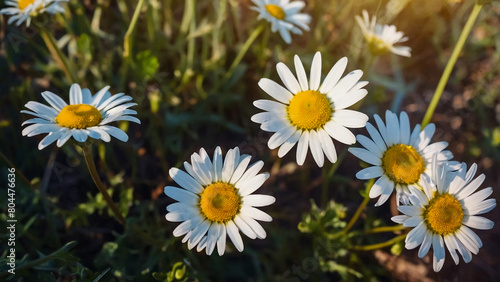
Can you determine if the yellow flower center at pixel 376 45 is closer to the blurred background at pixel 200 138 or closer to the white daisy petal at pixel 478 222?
the blurred background at pixel 200 138

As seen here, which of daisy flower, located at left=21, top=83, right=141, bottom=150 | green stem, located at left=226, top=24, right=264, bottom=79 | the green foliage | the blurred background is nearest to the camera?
daisy flower, located at left=21, top=83, right=141, bottom=150

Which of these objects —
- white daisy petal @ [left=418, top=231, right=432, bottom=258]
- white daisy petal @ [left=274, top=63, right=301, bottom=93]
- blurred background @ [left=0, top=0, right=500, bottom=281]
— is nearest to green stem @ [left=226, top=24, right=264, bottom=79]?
blurred background @ [left=0, top=0, right=500, bottom=281]

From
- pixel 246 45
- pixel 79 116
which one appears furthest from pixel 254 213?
pixel 246 45

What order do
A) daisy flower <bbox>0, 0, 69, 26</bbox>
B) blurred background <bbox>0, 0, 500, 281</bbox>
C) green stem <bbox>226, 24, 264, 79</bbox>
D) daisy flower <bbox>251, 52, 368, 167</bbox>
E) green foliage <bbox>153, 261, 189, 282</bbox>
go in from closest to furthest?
1. daisy flower <bbox>251, 52, 368, 167</bbox>
2. green foliage <bbox>153, 261, 189, 282</bbox>
3. daisy flower <bbox>0, 0, 69, 26</bbox>
4. blurred background <bbox>0, 0, 500, 281</bbox>
5. green stem <bbox>226, 24, 264, 79</bbox>

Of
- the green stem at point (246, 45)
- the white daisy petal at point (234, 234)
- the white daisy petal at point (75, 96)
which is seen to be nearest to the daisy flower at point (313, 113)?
the white daisy petal at point (234, 234)

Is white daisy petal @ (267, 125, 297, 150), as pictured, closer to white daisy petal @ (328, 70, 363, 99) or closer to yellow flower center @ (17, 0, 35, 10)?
white daisy petal @ (328, 70, 363, 99)

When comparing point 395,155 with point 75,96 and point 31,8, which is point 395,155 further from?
point 31,8

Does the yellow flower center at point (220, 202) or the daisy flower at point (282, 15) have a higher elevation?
the daisy flower at point (282, 15)
